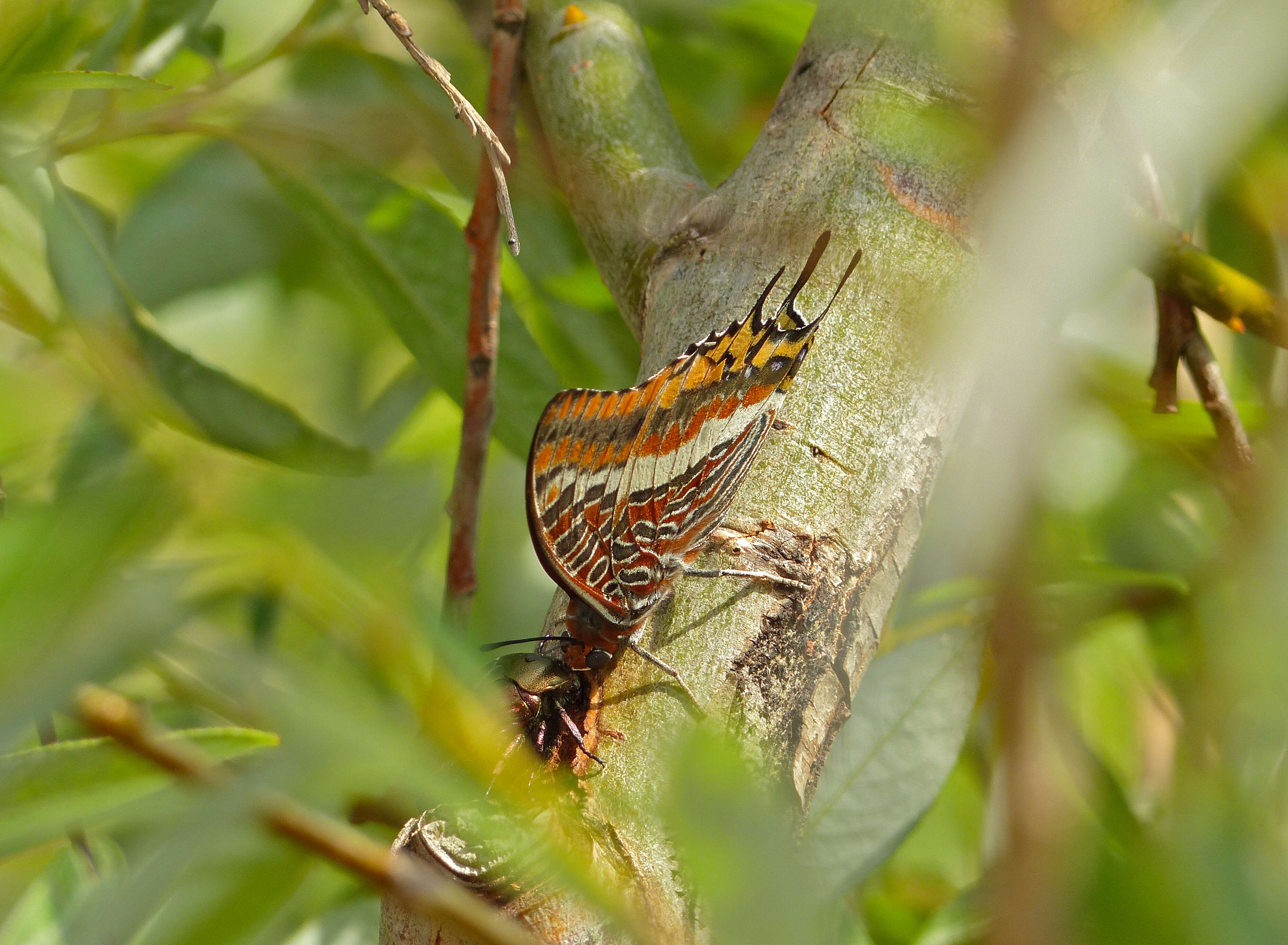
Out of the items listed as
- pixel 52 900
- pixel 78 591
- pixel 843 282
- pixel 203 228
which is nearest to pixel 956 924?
pixel 843 282

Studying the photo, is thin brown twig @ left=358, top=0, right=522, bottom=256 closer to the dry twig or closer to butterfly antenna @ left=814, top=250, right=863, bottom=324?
butterfly antenna @ left=814, top=250, right=863, bottom=324

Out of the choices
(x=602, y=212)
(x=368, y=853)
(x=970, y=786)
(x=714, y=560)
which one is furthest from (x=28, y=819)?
(x=970, y=786)

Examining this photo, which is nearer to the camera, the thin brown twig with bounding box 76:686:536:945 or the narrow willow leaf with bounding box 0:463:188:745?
the narrow willow leaf with bounding box 0:463:188:745

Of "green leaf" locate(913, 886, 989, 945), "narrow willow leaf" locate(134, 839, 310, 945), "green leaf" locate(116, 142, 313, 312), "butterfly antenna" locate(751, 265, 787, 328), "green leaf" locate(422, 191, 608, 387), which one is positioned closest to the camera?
"narrow willow leaf" locate(134, 839, 310, 945)

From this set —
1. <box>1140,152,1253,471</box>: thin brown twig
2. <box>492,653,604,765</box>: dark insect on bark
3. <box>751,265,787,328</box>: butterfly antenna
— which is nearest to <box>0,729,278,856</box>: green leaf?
<box>492,653,604,765</box>: dark insect on bark

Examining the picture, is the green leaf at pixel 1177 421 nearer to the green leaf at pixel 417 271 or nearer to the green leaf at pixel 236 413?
the green leaf at pixel 417 271

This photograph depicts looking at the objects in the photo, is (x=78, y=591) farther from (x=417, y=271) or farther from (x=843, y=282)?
(x=417, y=271)

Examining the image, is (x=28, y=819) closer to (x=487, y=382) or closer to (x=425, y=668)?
(x=425, y=668)

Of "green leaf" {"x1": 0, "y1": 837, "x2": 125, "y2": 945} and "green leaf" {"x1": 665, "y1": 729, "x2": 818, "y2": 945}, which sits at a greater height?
"green leaf" {"x1": 665, "y1": 729, "x2": 818, "y2": 945}
